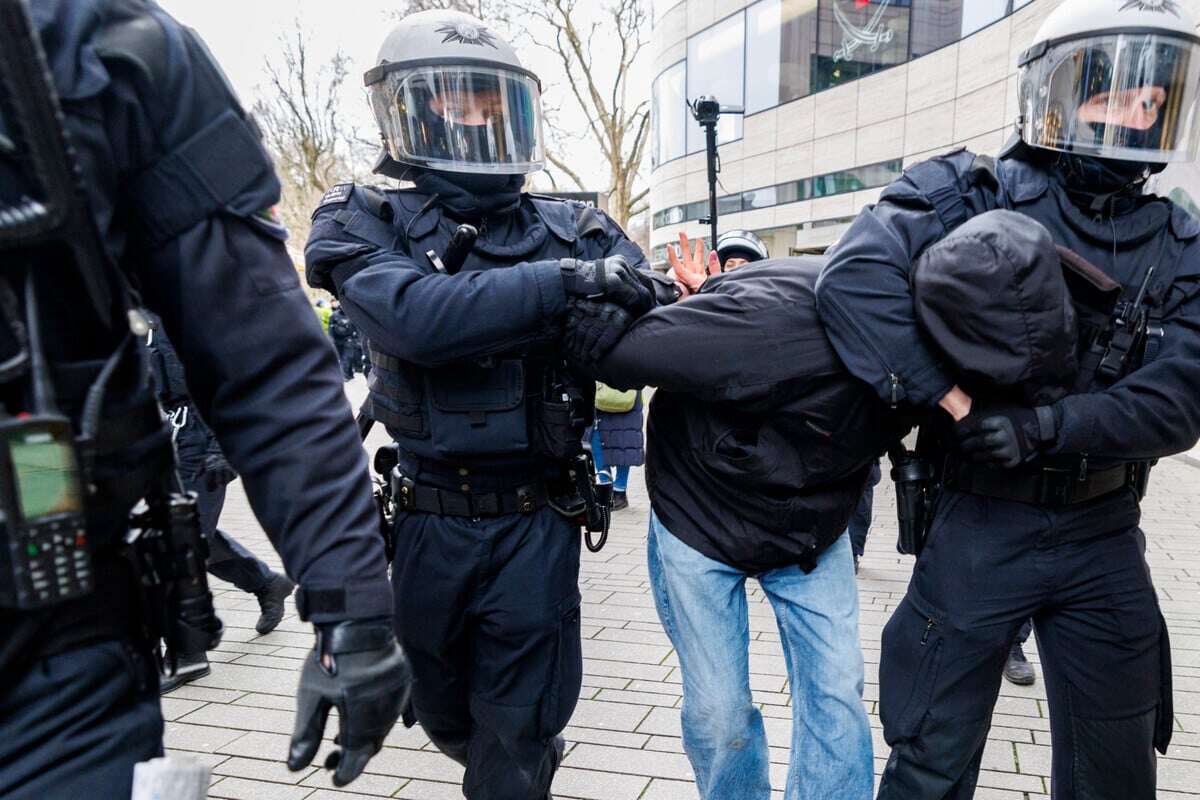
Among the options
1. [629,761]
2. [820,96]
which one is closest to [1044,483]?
[629,761]

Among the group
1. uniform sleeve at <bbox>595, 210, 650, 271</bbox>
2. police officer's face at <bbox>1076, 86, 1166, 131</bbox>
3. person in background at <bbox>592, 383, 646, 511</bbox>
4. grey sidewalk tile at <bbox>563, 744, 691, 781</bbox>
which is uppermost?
police officer's face at <bbox>1076, 86, 1166, 131</bbox>

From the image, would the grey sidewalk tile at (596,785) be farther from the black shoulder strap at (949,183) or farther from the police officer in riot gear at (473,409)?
the black shoulder strap at (949,183)

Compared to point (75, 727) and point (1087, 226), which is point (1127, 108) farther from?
point (75, 727)

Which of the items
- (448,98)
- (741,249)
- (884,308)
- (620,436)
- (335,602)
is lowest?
(620,436)

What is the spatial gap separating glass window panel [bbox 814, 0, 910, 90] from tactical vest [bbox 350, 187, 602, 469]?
17.7 metres

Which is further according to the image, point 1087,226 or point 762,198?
point 762,198

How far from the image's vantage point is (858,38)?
18.8m

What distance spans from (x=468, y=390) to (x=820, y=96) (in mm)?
19432

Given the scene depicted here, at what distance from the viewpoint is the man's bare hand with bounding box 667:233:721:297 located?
7.92 ft

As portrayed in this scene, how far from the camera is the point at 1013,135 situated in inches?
91.4

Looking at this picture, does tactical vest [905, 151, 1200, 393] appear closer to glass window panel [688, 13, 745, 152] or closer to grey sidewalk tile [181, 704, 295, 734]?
grey sidewalk tile [181, 704, 295, 734]

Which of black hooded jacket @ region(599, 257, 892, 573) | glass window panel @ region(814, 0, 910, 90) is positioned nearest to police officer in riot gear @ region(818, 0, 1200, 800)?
black hooded jacket @ region(599, 257, 892, 573)

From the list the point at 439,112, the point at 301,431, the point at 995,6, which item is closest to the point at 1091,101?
the point at 439,112

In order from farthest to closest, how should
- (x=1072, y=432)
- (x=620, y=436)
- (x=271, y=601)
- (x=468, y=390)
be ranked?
(x=620, y=436)
(x=271, y=601)
(x=468, y=390)
(x=1072, y=432)
